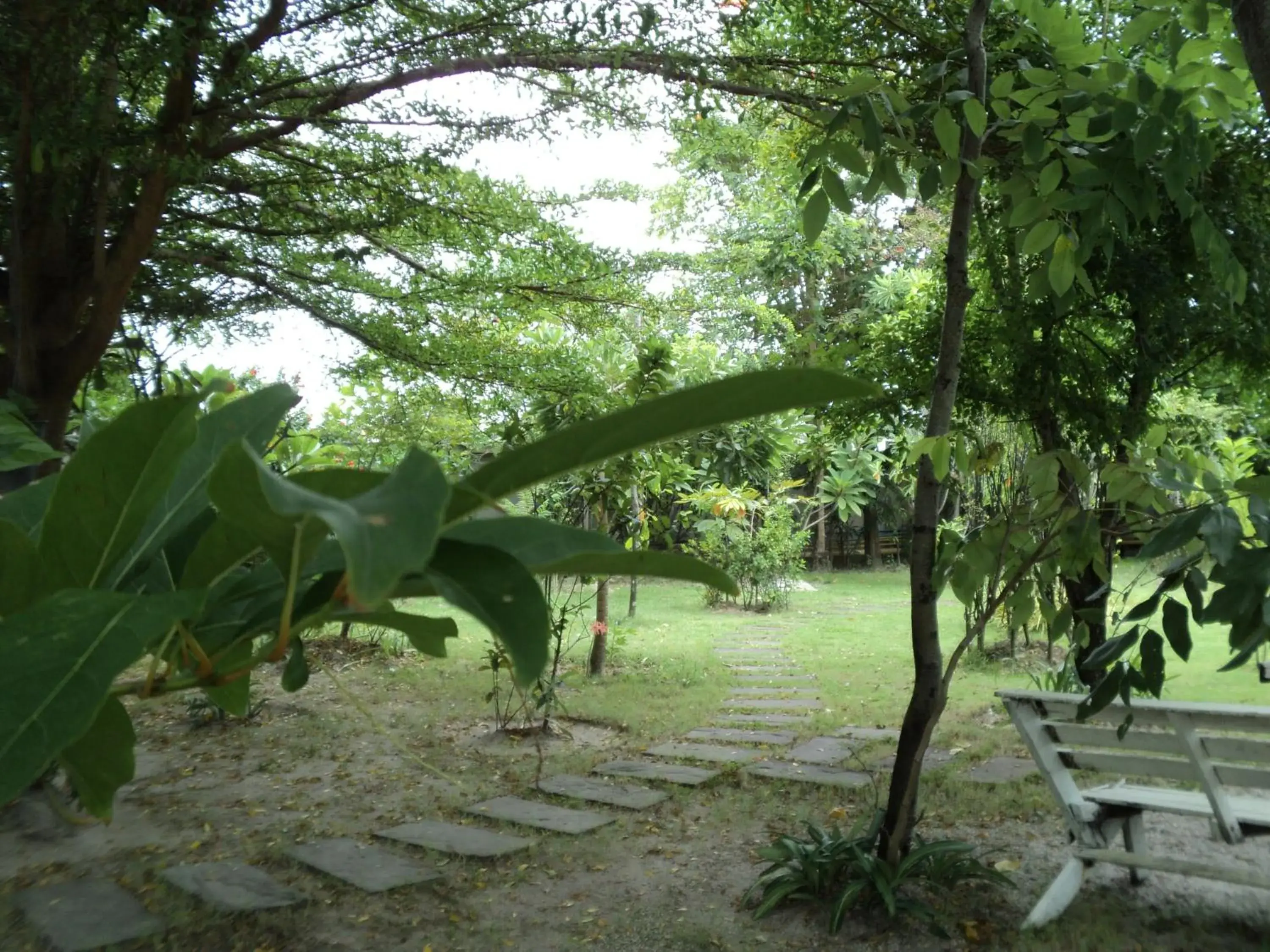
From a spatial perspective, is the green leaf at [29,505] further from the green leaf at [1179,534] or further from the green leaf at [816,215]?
the green leaf at [816,215]

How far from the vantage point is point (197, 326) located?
189 inches

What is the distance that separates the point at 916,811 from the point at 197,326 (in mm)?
3934

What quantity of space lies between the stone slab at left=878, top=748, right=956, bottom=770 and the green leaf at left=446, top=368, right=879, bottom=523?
5103mm

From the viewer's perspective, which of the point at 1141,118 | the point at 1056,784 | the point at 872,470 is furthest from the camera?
the point at 872,470

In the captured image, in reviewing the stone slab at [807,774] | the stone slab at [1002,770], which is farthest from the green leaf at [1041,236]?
the stone slab at [1002,770]

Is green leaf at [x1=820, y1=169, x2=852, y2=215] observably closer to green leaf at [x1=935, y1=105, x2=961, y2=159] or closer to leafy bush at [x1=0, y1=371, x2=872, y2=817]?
green leaf at [x1=935, y1=105, x2=961, y2=159]

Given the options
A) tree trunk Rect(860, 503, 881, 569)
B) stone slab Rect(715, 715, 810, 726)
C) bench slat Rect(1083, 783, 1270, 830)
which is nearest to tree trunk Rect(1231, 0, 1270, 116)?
bench slat Rect(1083, 783, 1270, 830)

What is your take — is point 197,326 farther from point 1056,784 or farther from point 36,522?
point 36,522

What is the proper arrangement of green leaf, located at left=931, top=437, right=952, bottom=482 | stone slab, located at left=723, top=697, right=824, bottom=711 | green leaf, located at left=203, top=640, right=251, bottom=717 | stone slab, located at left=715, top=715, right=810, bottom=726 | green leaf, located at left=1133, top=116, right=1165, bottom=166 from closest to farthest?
green leaf, located at left=203, top=640, right=251, bottom=717
green leaf, located at left=1133, top=116, right=1165, bottom=166
green leaf, located at left=931, top=437, right=952, bottom=482
stone slab, located at left=715, top=715, right=810, bottom=726
stone slab, located at left=723, top=697, right=824, bottom=711

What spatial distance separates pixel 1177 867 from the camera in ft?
9.96

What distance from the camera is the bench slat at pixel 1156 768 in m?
3.01

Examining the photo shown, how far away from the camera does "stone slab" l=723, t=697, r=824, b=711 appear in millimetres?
6867

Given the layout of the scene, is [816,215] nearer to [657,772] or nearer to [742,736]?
[657,772]

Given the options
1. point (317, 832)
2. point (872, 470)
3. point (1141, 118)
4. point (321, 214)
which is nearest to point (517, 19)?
point (321, 214)
